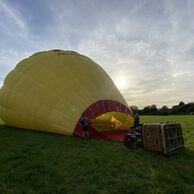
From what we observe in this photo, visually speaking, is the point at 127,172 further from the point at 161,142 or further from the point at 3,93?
the point at 3,93

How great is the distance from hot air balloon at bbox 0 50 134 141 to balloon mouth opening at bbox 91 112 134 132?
0.16ft

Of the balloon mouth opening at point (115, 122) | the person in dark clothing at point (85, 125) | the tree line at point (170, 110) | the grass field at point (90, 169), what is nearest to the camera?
the grass field at point (90, 169)

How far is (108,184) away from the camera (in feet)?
14.3

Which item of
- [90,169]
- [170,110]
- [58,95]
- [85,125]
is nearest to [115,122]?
[85,125]

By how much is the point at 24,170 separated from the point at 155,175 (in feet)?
9.49

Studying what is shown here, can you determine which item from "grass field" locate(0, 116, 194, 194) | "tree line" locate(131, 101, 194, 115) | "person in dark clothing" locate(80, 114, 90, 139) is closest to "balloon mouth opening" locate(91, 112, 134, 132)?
"person in dark clothing" locate(80, 114, 90, 139)

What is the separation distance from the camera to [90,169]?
5074 mm

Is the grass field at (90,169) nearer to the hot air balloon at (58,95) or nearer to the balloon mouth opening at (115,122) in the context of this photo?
the hot air balloon at (58,95)

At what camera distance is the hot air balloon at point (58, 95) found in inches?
342

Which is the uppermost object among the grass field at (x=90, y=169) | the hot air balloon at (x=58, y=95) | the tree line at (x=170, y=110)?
the tree line at (x=170, y=110)

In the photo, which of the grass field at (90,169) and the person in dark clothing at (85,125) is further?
the person in dark clothing at (85,125)

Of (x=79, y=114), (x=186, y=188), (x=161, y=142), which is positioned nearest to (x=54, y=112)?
(x=79, y=114)

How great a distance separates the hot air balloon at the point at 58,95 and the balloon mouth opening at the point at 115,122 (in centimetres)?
5

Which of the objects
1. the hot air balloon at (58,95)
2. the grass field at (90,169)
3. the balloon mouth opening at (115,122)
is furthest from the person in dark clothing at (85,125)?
the balloon mouth opening at (115,122)
